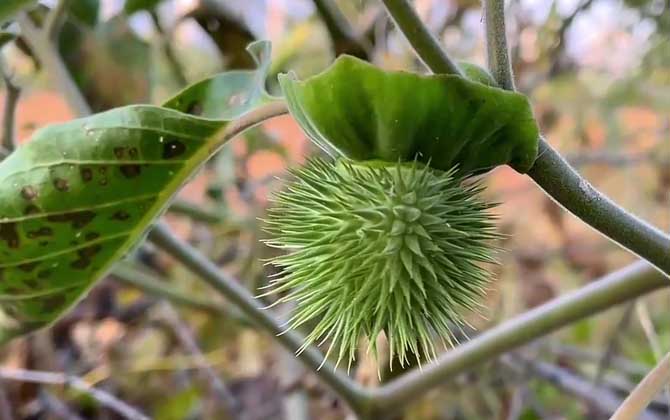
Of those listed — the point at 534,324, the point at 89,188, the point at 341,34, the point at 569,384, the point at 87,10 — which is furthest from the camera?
the point at 569,384

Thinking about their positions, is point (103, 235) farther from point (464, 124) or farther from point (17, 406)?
point (17, 406)

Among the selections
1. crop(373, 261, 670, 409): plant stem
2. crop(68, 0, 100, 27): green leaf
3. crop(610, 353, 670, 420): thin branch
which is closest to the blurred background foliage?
crop(68, 0, 100, 27): green leaf

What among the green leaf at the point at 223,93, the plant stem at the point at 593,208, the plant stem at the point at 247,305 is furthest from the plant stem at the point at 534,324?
the green leaf at the point at 223,93

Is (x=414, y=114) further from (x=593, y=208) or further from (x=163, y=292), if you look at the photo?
(x=163, y=292)

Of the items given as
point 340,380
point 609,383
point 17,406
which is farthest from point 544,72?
point 17,406

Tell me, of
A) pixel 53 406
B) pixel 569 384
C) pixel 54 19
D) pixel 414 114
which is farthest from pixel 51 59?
pixel 569 384

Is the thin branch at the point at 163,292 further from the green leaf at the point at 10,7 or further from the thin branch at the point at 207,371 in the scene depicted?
the green leaf at the point at 10,7

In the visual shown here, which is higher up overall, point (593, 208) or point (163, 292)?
point (163, 292)

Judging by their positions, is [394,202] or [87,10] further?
[87,10]
